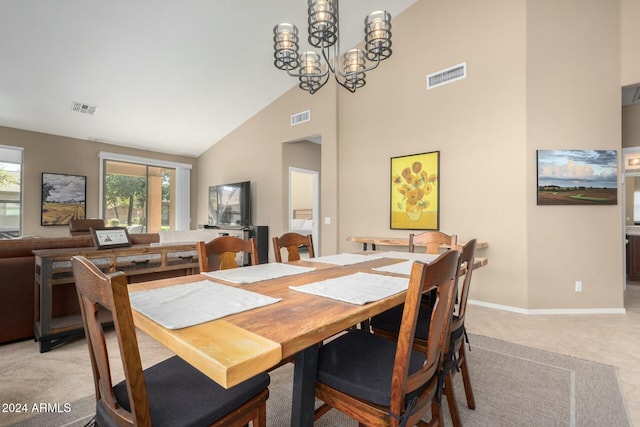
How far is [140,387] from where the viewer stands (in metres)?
0.79

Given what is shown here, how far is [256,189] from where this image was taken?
639cm

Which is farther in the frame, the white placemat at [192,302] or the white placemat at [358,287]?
the white placemat at [358,287]

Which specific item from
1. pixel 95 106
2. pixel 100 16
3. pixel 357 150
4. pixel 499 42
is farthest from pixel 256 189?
pixel 499 42

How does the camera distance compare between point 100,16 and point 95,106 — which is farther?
point 95,106

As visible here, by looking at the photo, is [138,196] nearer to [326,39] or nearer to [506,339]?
[326,39]

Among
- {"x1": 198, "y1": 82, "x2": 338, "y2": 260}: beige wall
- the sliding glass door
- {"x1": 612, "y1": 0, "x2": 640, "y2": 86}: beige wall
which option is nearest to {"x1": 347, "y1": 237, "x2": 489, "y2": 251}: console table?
{"x1": 198, "y1": 82, "x2": 338, "y2": 260}: beige wall

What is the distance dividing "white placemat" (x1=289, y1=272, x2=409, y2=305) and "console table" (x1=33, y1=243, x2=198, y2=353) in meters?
2.10

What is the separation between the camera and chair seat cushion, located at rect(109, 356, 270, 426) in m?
0.90

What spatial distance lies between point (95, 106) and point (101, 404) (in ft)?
18.2

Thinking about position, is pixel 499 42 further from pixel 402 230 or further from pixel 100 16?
pixel 100 16

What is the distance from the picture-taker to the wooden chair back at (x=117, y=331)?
0.73 metres

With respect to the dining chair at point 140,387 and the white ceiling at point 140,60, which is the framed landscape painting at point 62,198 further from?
the dining chair at point 140,387

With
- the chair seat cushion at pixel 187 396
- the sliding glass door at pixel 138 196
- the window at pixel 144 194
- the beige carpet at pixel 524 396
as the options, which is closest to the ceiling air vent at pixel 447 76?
the beige carpet at pixel 524 396

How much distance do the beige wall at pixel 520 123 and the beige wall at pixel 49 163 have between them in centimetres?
596
